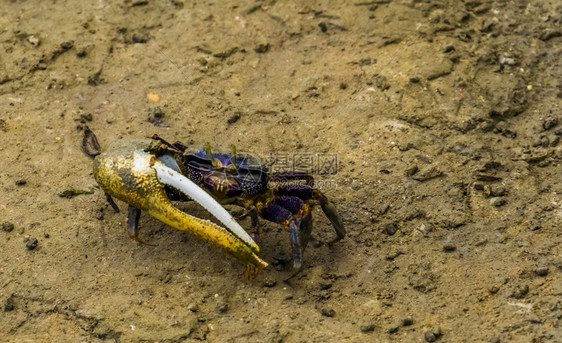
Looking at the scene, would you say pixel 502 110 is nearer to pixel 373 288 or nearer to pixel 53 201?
pixel 373 288

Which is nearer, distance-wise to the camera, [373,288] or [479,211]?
[373,288]

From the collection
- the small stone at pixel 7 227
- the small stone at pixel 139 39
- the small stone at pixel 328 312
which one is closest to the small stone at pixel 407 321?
the small stone at pixel 328 312

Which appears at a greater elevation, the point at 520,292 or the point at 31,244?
the point at 520,292

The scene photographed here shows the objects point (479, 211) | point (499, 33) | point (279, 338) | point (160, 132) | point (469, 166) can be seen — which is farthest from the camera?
point (499, 33)

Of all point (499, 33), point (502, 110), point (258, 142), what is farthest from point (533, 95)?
point (258, 142)

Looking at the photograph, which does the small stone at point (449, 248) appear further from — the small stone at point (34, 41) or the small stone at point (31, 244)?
the small stone at point (34, 41)

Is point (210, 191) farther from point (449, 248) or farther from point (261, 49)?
point (261, 49)

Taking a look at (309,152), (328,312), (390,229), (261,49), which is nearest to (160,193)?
(328,312)
